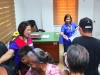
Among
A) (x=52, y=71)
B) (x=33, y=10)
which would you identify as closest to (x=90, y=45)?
(x=52, y=71)

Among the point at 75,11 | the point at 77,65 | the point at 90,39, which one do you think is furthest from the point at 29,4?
the point at 77,65

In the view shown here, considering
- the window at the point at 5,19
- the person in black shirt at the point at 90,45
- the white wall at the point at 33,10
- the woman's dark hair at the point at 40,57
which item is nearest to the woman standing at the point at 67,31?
the window at the point at 5,19

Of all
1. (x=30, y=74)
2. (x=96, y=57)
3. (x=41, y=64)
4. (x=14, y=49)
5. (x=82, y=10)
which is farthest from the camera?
(x=82, y=10)

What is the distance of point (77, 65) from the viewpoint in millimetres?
1148

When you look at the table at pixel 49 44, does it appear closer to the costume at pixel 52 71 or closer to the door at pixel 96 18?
the costume at pixel 52 71

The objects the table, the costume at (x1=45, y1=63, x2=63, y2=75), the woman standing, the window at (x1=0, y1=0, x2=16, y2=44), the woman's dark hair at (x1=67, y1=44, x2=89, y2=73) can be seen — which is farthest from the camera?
the table

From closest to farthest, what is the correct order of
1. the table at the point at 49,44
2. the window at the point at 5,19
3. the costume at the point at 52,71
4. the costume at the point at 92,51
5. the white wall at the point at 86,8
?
the costume at the point at 52,71, the costume at the point at 92,51, the window at the point at 5,19, the table at the point at 49,44, the white wall at the point at 86,8

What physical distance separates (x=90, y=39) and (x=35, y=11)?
488 cm

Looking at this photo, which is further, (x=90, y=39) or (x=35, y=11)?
(x=35, y=11)

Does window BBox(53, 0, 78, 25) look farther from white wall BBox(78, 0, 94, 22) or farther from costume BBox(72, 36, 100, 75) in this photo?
costume BBox(72, 36, 100, 75)

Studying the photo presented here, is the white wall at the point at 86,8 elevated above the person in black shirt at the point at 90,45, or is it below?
above

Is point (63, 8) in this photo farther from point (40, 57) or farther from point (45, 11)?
point (40, 57)

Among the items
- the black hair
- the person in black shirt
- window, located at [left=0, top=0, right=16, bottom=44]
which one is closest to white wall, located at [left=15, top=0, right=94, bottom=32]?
window, located at [left=0, top=0, right=16, bottom=44]

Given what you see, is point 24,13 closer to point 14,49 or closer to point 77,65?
point 14,49
